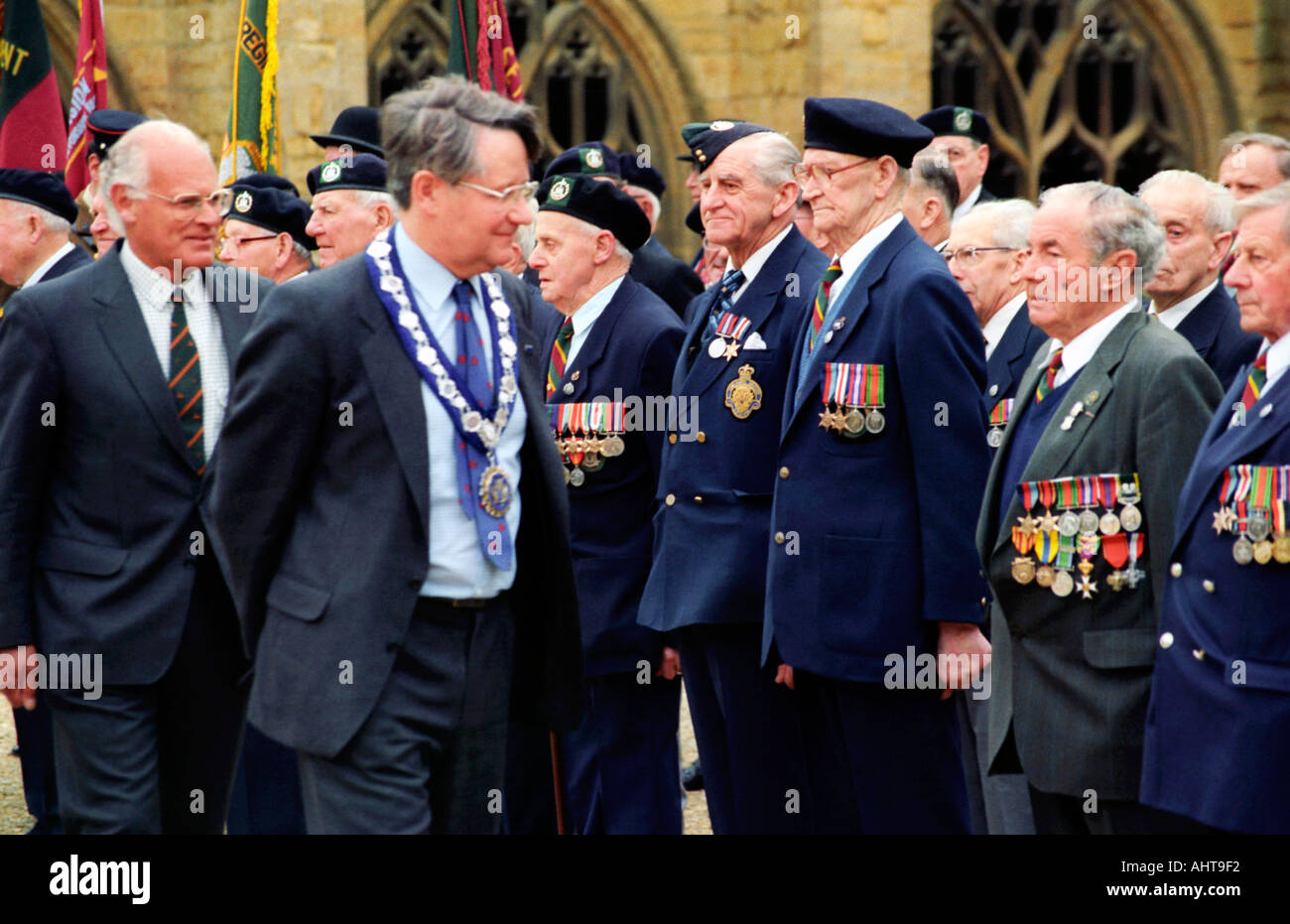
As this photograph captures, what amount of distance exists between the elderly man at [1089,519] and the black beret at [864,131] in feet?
1.54

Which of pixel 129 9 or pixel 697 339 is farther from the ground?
pixel 129 9

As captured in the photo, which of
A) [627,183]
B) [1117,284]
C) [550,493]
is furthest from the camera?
[627,183]

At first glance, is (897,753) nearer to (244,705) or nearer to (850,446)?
(850,446)

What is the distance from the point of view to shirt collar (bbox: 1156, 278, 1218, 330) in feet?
18.0

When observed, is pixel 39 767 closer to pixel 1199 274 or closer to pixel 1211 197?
pixel 1199 274

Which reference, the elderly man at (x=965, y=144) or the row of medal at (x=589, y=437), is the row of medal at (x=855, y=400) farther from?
the elderly man at (x=965, y=144)

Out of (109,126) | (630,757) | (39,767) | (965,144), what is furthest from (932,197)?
(39,767)

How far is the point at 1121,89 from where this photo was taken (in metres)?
13.8

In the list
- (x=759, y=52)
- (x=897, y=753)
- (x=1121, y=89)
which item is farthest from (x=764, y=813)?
(x=1121, y=89)

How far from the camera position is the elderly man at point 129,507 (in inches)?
170

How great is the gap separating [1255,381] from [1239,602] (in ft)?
1.63

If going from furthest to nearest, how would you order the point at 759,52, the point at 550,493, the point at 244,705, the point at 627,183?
the point at 759,52, the point at 627,183, the point at 244,705, the point at 550,493

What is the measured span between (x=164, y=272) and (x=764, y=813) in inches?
83.7

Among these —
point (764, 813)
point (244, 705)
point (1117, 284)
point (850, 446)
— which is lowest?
point (764, 813)
